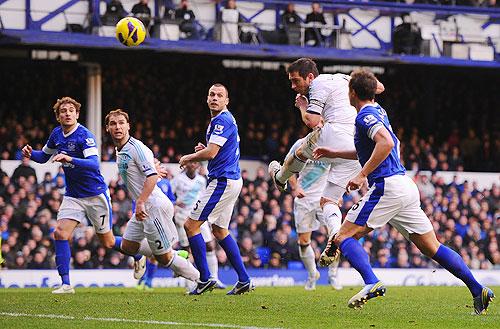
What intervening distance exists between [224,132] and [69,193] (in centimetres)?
235

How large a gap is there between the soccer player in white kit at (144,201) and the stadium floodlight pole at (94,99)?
37.9 ft

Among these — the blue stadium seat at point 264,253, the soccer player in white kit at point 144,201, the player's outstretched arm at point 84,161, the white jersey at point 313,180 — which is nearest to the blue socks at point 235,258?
the soccer player in white kit at point 144,201

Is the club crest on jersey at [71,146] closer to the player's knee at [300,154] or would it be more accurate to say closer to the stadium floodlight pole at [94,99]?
the player's knee at [300,154]

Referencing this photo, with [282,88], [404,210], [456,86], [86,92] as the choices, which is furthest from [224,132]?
[456,86]

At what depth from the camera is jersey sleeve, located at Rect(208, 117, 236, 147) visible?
47.2 ft

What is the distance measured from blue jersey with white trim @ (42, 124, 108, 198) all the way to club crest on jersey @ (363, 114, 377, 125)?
4.80 m

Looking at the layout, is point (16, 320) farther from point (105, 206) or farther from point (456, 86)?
point (456, 86)

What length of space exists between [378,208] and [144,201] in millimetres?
3815

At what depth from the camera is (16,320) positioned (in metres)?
10.7

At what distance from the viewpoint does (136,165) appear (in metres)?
14.4

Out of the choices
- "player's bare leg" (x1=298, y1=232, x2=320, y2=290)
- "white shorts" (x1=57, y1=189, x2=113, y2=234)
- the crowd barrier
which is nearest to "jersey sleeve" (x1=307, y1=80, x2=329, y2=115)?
"white shorts" (x1=57, y1=189, x2=113, y2=234)

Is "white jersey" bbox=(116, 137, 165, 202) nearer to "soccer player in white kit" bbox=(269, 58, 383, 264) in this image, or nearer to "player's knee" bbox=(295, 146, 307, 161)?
"soccer player in white kit" bbox=(269, 58, 383, 264)

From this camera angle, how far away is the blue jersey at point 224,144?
14445 millimetres

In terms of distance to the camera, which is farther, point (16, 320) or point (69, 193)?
point (69, 193)
